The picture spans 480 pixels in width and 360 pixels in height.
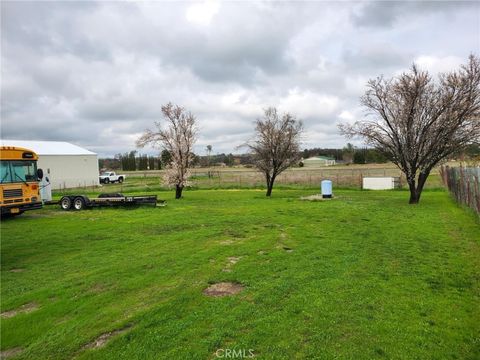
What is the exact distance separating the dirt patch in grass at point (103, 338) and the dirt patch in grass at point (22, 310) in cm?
188

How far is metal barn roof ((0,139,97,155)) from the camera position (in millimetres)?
49122

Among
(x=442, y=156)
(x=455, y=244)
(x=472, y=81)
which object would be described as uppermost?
(x=472, y=81)

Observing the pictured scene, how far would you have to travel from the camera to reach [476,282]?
6.42 metres

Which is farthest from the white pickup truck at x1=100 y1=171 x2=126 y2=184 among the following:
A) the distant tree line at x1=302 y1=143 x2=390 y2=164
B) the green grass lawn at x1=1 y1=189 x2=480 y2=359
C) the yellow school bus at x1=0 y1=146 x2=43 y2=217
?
the green grass lawn at x1=1 y1=189 x2=480 y2=359

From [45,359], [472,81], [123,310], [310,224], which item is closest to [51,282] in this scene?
[123,310]

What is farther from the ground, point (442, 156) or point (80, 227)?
point (442, 156)

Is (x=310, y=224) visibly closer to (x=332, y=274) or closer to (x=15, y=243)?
(x=332, y=274)

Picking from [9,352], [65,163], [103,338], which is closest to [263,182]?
[65,163]

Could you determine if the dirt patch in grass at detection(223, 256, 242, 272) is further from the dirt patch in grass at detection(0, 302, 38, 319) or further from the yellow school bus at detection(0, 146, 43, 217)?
the yellow school bus at detection(0, 146, 43, 217)

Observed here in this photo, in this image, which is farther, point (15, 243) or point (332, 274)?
point (15, 243)

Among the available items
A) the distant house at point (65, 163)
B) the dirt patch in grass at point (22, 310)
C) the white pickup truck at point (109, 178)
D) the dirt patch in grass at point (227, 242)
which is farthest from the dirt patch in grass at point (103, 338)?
the white pickup truck at point (109, 178)

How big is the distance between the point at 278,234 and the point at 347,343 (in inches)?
282

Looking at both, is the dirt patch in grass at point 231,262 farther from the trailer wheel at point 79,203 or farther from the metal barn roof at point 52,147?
the metal barn roof at point 52,147

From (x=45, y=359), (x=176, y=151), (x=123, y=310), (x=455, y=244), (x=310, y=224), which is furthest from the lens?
(x=176, y=151)
